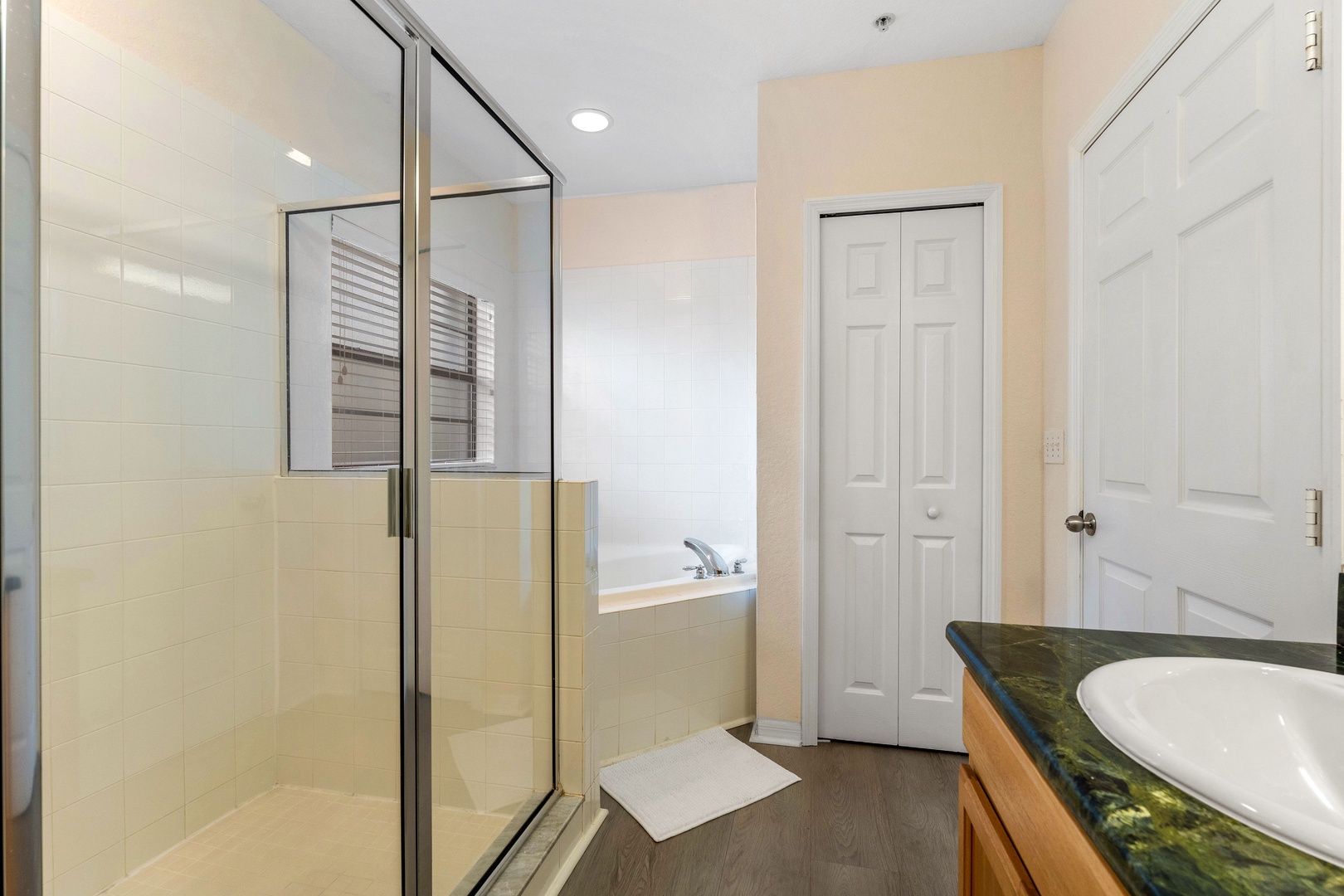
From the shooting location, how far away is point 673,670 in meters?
2.32

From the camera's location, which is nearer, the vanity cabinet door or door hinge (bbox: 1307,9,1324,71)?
the vanity cabinet door

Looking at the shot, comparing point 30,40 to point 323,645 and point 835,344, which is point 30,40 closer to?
point 323,645

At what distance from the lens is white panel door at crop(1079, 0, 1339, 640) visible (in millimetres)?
1000

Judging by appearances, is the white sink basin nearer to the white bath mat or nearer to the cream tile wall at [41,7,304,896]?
the cream tile wall at [41,7,304,896]

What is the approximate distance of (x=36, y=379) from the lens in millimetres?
685

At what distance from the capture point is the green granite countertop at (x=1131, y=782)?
1.27 ft

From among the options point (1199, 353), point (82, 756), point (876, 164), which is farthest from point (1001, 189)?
point (82, 756)

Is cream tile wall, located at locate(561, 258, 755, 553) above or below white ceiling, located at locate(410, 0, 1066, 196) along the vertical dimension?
below

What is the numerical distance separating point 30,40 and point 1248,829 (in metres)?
1.25

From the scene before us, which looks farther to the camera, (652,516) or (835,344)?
(652,516)

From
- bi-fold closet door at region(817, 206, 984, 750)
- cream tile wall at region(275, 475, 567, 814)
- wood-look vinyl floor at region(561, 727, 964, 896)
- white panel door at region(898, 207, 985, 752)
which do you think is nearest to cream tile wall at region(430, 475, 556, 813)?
cream tile wall at region(275, 475, 567, 814)

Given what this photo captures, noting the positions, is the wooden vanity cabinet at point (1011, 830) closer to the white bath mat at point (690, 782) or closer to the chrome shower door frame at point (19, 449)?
the chrome shower door frame at point (19, 449)

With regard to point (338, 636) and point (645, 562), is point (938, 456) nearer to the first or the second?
point (645, 562)

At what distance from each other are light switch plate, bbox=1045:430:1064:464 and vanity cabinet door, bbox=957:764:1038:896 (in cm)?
138
